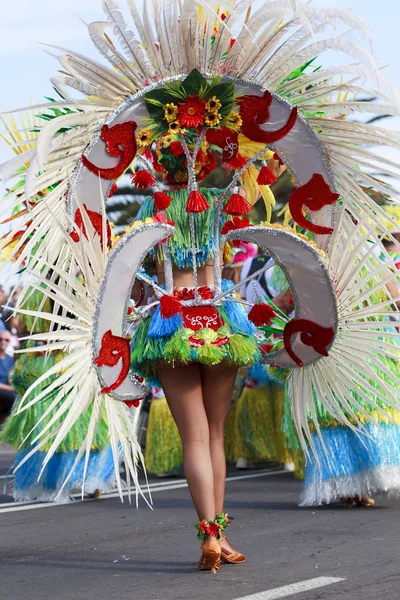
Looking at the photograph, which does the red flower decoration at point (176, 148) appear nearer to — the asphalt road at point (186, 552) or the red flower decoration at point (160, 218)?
the red flower decoration at point (160, 218)

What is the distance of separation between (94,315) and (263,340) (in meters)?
0.96

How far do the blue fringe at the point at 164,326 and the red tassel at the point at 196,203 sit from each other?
19.3 inches

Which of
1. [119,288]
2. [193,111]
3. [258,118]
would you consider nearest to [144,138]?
[193,111]

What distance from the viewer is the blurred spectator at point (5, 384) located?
453 inches

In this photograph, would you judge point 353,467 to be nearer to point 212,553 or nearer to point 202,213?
point 212,553

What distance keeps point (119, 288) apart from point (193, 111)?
0.88 metres

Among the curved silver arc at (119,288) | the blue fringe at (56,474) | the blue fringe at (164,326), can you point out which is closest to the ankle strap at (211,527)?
the curved silver arc at (119,288)

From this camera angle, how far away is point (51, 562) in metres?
5.21

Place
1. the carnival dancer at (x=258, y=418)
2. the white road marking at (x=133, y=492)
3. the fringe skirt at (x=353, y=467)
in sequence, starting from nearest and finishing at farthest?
the fringe skirt at (x=353, y=467) < the white road marking at (x=133, y=492) < the carnival dancer at (x=258, y=418)

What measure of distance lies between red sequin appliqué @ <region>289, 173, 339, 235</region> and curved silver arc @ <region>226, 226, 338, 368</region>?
0.20 meters

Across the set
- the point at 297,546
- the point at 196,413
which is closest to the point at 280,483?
the point at 297,546

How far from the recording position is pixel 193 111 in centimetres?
488

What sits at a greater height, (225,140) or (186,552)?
(225,140)

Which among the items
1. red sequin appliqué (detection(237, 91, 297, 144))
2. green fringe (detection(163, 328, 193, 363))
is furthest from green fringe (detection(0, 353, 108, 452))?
red sequin appliqué (detection(237, 91, 297, 144))
